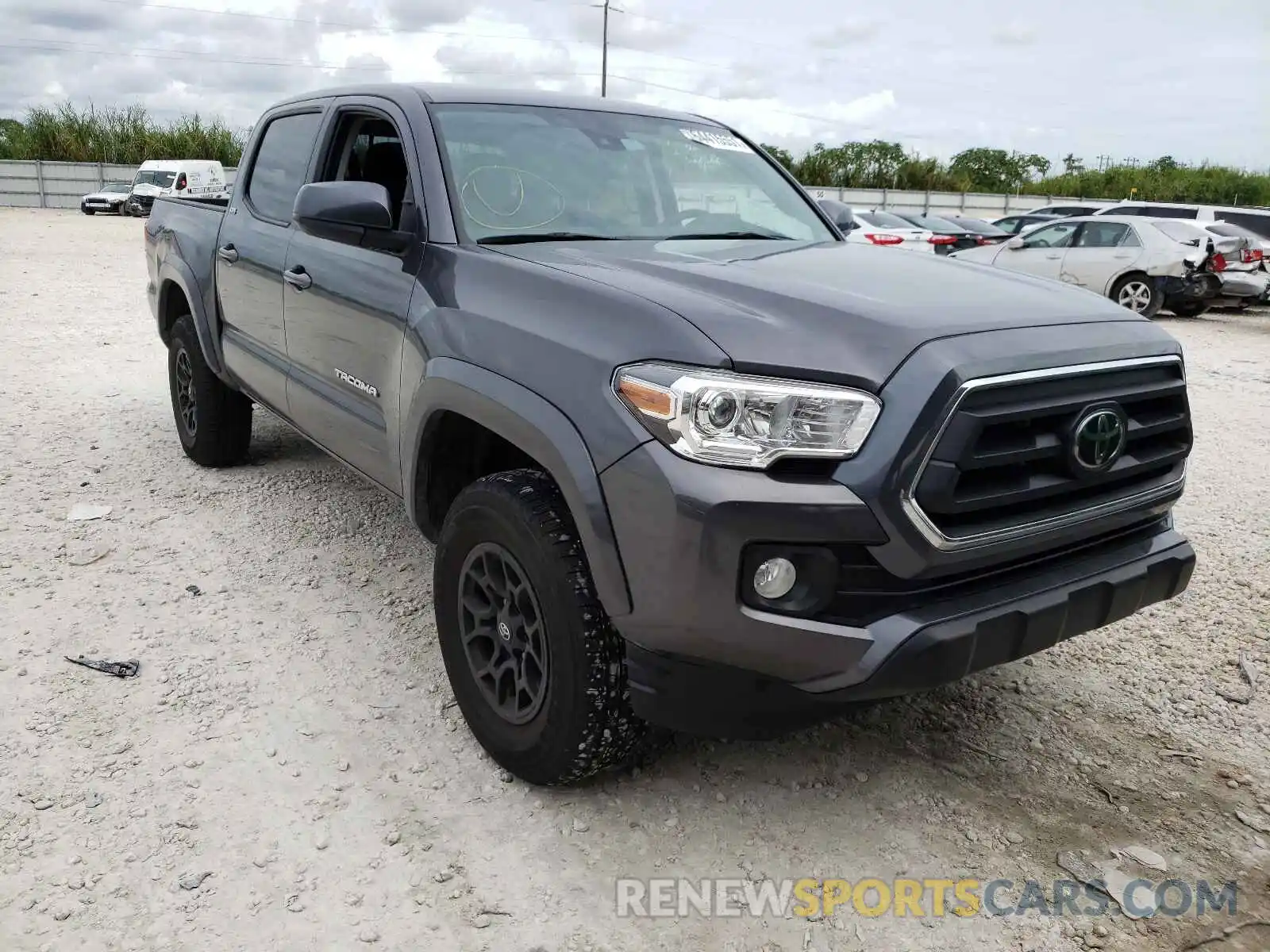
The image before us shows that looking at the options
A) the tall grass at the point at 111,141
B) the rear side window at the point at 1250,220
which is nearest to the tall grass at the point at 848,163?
the tall grass at the point at 111,141

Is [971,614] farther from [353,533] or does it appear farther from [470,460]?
[353,533]

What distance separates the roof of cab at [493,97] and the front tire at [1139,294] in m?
11.2

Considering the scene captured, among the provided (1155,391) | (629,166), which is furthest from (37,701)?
(1155,391)

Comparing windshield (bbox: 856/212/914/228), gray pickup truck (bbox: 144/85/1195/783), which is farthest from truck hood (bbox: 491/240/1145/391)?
windshield (bbox: 856/212/914/228)

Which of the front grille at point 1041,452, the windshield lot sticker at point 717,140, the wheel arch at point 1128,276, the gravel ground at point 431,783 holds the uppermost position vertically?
the windshield lot sticker at point 717,140

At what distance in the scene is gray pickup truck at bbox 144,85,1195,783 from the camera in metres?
2.13

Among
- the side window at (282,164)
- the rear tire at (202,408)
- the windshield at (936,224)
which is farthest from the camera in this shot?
the windshield at (936,224)

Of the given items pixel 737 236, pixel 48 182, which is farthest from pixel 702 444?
pixel 48 182

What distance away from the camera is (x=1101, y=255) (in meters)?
13.5

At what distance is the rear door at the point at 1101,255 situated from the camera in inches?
525

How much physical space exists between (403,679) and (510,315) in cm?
139

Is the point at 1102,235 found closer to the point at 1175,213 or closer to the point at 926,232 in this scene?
the point at 926,232

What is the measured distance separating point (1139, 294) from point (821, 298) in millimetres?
12742

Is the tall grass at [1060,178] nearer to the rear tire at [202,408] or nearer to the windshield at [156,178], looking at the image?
the windshield at [156,178]
